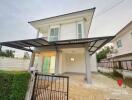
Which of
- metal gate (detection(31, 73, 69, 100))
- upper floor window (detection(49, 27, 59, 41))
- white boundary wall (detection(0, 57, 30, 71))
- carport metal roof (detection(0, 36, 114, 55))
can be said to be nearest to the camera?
metal gate (detection(31, 73, 69, 100))

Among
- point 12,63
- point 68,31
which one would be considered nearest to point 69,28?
point 68,31

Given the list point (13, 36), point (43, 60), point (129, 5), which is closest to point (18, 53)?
point (13, 36)

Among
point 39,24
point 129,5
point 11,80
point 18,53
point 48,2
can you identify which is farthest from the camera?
point 18,53

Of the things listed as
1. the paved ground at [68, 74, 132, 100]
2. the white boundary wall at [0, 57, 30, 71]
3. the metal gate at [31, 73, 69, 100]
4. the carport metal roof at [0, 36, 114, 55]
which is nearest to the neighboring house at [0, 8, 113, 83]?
the carport metal roof at [0, 36, 114, 55]

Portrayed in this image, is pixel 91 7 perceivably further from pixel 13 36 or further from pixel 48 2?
pixel 13 36

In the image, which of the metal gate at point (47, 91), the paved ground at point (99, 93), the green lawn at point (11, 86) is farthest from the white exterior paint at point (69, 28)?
the green lawn at point (11, 86)

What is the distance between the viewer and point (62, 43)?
8.17 meters

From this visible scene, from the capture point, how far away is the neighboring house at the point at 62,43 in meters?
7.79

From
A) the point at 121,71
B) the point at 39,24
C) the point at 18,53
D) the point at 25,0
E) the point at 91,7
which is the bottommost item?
the point at 121,71

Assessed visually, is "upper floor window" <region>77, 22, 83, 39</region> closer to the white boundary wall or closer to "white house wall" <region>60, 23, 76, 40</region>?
"white house wall" <region>60, 23, 76, 40</region>

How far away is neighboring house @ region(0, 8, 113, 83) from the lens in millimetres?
7793

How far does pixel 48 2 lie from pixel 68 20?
117 inches

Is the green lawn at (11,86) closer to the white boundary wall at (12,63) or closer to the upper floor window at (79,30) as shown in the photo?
the upper floor window at (79,30)

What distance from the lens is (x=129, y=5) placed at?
7.39 meters
